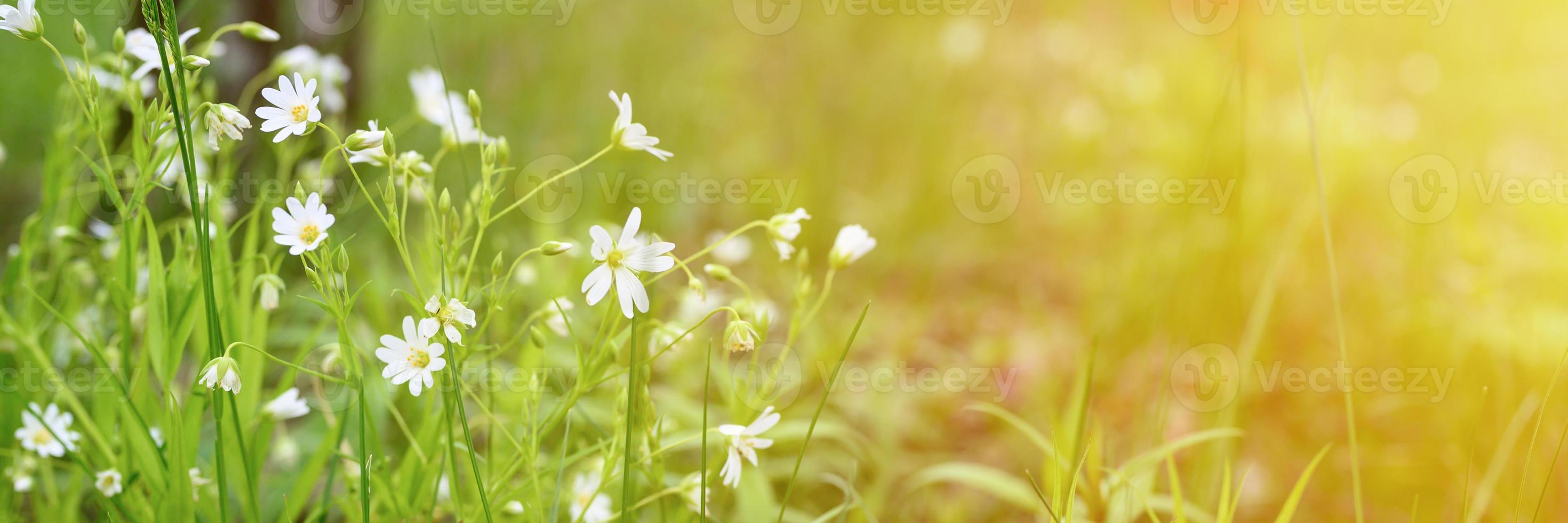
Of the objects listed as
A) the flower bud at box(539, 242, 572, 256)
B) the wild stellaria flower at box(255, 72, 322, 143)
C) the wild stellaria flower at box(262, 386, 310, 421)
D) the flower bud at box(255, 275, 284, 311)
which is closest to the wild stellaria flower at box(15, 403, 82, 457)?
the wild stellaria flower at box(262, 386, 310, 421)

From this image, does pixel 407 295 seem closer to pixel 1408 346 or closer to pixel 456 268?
pixel 456 268

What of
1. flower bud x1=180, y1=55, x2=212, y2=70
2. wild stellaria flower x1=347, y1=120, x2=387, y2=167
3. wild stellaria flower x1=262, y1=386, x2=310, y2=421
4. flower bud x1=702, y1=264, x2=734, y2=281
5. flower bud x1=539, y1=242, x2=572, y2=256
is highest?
flower bud x1=180, y1=55, x2=212, y2=70

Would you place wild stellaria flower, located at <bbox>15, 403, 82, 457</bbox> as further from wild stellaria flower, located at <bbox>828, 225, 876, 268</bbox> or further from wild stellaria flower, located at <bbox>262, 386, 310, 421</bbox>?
wild stellaria flower, located at <bbox>828, 225, 876, 268</bbox>

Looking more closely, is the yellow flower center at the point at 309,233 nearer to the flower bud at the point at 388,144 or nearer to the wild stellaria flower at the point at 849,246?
the flower bud at the point at 388,144

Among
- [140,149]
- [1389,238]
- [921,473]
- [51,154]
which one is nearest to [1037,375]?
[921,473]

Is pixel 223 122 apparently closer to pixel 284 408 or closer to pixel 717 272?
pixel 284 408

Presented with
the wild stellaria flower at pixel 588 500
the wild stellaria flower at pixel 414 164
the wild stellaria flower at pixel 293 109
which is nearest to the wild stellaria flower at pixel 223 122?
the wild stellaria flower at pixel 293 109
